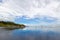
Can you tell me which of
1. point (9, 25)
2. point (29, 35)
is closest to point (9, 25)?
point (9, 25)

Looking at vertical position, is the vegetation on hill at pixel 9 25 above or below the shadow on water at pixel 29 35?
above

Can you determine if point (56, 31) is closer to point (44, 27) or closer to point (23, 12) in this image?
point (44, 27)

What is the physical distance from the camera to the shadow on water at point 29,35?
2.92 m

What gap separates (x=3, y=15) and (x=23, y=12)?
0.50 metres

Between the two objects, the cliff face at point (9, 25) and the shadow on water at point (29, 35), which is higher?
the cliff face at point (9, 25)

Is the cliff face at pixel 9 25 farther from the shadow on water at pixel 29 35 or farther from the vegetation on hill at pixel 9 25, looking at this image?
the shadow on water at pixel 29 35

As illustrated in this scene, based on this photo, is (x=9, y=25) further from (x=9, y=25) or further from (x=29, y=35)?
(x=29, y=35)

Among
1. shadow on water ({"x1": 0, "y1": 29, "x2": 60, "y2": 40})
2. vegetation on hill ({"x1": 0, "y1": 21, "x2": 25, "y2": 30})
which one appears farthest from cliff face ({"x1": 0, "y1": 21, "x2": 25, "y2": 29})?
shadow on water ({"x1": 0, "y1": 29, "x2": 60, "y2": 40})

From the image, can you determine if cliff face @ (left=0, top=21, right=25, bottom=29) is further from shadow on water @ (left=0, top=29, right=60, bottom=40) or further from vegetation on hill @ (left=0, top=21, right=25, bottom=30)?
shadow on water @ (left=0, top=29, right=60, bottom=40)

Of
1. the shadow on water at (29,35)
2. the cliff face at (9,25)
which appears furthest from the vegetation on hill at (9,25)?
the shadow on water at (29,35)

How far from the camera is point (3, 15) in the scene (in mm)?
2908

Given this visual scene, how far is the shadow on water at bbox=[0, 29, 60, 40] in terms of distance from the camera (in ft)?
9.58

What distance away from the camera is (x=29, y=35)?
302 cm

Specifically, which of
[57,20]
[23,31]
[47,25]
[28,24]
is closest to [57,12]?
[57,20]
